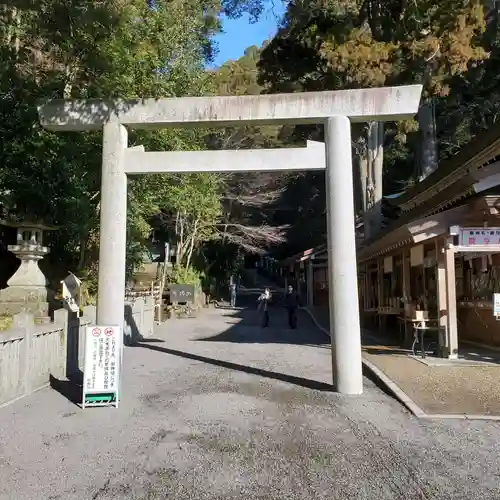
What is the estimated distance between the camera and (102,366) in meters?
7.18

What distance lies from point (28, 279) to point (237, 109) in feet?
29.7

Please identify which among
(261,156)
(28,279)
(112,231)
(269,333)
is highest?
(261,156)

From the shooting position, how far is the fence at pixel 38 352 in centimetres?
707

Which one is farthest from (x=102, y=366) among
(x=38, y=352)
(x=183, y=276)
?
(x=183, y=276)

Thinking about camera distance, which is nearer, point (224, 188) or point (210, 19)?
point (210, 19)

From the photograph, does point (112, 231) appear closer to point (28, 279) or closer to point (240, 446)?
point (240, 446)

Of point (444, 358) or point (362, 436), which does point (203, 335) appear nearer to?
point (444, 358)

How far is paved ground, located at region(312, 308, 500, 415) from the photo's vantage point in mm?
6793

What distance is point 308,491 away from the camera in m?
4.22

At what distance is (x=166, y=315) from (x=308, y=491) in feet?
67.3

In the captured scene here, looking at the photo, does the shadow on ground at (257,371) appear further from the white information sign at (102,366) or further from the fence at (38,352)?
the white information sign at (102,366)

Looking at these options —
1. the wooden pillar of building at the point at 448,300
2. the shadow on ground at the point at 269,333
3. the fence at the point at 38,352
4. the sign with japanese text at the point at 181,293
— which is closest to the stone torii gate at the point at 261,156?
the fence at the point at 38,352

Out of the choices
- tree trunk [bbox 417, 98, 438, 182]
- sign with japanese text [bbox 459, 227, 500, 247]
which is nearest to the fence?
sign with japanese text [bbox 459, 227, 500, 247]

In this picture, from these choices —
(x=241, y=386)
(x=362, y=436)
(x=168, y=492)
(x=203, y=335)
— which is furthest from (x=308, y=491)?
(x=203, y=335)
